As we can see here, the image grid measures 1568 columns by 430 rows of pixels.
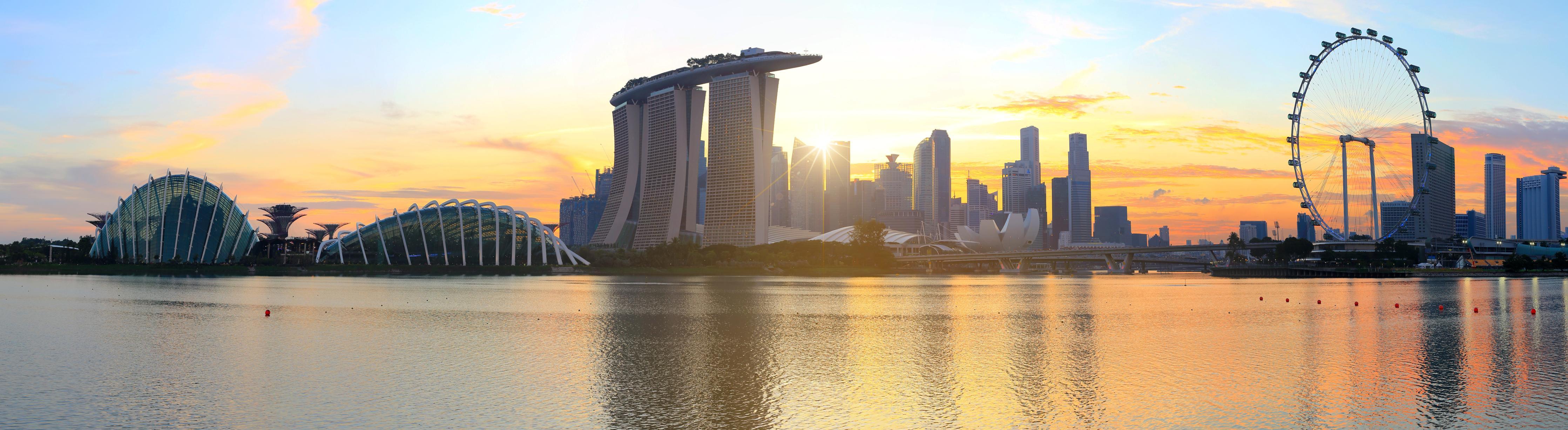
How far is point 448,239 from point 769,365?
385 feet

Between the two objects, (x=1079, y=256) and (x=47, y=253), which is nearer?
(x=47, y=253)

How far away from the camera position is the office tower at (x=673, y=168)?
18938cm

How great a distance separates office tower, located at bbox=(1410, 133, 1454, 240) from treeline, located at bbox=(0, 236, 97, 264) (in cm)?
17911

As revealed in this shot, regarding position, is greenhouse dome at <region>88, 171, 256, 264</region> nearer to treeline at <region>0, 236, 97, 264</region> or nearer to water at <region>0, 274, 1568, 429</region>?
treeline at <region>0, 236, 97, 264</region>

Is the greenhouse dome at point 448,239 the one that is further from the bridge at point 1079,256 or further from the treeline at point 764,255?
the bridge at point 1079,256

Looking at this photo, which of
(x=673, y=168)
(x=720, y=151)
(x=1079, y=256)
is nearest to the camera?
(x=1079, y=256)

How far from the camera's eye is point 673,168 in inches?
7638

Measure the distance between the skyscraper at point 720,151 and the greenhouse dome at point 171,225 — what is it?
2931 inches

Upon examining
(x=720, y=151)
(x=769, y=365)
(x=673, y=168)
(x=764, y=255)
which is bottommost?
(x=769, y=365)

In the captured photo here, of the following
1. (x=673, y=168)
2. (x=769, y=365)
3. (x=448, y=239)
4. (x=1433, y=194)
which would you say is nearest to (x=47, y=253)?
(x=448, y=239)

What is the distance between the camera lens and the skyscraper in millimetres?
182875

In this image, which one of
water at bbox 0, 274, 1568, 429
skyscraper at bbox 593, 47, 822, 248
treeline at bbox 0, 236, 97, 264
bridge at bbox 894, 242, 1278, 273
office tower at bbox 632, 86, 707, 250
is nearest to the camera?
water at bbox 0, 274, 1568, 429

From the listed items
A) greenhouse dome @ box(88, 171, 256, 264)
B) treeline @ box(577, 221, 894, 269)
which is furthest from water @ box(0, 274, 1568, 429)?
greenhouse dome @ box(88, 171, 256, 264)

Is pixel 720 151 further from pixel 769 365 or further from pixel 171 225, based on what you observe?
pixel 769 365
